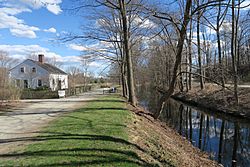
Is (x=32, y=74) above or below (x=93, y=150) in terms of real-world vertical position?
above

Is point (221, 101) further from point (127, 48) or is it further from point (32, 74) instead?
point (32, 74)

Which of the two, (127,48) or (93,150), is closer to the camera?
(93,150)

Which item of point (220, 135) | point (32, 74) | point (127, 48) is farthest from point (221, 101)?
point (32, 74)

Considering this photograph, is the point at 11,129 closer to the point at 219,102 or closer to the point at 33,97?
the point at 219,102

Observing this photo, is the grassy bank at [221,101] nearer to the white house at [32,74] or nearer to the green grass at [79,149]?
the green grass at [79,149]

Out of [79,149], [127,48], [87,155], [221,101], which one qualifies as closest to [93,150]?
[79,149]

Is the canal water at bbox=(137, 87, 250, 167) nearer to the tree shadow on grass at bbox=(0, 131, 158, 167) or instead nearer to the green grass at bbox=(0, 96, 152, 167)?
the green grass at bbox=(0, 96, 152, 167)

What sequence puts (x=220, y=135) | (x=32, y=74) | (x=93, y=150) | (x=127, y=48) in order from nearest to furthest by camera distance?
1. (x=93, y=150)
2. (x=220, y=135)
3. (x=127, y=48)
4. (x=32, y=74)

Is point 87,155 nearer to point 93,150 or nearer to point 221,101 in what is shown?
point 93,150

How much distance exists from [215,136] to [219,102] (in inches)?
439

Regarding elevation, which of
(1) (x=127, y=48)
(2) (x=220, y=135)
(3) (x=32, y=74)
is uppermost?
(1) (x=127, y=48)

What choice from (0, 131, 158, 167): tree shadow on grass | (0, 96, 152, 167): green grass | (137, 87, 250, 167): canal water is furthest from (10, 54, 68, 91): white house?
(0, 131, 158, 167): tree shadow on grass

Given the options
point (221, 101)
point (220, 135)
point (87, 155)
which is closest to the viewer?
point (87, 155)

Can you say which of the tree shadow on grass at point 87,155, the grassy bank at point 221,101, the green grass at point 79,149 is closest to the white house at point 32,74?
the grassy bank at point 221,101
